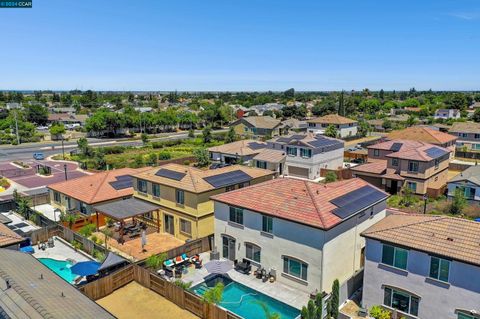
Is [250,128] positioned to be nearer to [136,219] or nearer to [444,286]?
[136,219]

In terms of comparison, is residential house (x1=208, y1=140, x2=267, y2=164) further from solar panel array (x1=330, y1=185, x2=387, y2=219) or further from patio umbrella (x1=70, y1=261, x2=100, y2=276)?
patio umbrella (x1=70, y1=261, x2=100, y2=276)

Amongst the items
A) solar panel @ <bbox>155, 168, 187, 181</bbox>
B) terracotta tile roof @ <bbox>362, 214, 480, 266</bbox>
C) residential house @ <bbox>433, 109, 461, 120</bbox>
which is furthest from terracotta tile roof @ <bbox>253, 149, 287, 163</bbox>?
residential house @ <bbox>433, 109, 461, 120</bbox>


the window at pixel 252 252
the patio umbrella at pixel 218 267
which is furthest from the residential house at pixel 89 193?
the window at pixel 252 252

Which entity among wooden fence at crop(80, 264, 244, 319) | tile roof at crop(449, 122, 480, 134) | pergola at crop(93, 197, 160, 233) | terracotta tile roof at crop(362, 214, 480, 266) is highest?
tile roof at crop(449, 122, 480, 134)

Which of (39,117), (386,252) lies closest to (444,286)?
(386,252)

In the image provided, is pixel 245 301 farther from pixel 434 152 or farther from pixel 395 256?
pixel 434 152

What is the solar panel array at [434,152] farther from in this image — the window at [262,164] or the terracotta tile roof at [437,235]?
the terracotta tile roof at [437,235]
